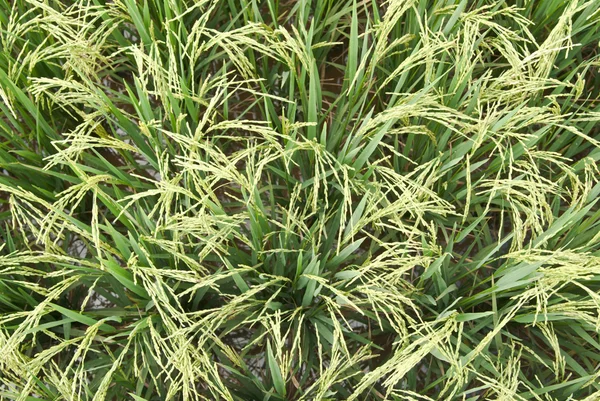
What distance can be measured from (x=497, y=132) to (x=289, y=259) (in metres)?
0.39

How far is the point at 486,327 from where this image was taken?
91 centimetres

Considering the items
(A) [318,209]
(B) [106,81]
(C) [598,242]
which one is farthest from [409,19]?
(B) [106,81]

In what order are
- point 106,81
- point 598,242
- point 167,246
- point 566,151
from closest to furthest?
point 167,246 < point 598,242 < point 566,151 < point 106,81

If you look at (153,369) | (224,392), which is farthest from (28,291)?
(224,392)

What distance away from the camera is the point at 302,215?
82 cm

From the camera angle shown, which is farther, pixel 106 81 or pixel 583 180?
pixel 106 81

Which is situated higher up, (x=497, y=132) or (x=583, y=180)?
(x=497, y=132)

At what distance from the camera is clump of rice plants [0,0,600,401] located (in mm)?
761

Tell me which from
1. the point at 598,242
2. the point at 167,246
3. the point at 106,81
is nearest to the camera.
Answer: the point at 167,246

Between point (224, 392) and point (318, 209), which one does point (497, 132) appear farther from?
point (224, 392)

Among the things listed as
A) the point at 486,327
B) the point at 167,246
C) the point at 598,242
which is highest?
the point at 167,246

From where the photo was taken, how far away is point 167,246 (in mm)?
778

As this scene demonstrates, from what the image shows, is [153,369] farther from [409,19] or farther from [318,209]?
[409,19]

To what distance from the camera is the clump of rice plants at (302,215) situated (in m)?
0.76
